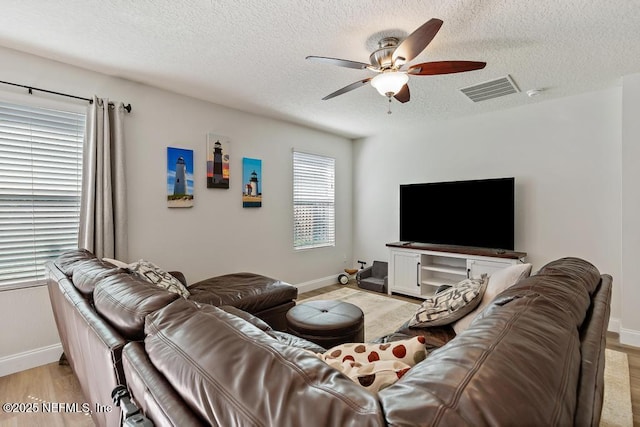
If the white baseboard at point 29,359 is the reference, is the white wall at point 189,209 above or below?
above

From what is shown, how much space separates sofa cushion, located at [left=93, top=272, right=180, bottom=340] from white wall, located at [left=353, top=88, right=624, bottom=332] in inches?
149

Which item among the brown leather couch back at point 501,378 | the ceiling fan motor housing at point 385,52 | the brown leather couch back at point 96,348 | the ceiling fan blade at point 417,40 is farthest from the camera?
the ceiling fan motor housing at point 385,52

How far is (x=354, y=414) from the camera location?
21.2 inches

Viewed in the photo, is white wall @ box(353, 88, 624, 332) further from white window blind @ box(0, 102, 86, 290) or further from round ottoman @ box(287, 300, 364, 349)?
white window blind @ box(0, 102, 86, 290)

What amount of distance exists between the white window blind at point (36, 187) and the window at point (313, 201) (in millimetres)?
2627

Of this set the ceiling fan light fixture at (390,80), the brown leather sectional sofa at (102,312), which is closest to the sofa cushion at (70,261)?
the brown leather sectional sofa at (102,312)

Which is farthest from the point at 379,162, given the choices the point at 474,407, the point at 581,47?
the point at 474,407

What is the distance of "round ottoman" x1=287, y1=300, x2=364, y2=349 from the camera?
213 centimetres

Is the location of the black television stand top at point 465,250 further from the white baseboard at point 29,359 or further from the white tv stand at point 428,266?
the white baseboard at point 29,359

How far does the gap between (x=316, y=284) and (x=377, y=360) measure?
3.88 metres

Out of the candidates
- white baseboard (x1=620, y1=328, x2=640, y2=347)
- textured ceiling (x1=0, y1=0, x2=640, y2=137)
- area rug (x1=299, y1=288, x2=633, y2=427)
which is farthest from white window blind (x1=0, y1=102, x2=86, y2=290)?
white baseboard (x1=620, y1=328, x2=640, y2=347)

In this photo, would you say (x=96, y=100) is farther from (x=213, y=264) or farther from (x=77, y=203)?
(x=213, y=264)

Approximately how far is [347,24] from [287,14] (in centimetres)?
41

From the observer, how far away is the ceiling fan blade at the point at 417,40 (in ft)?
5.33
